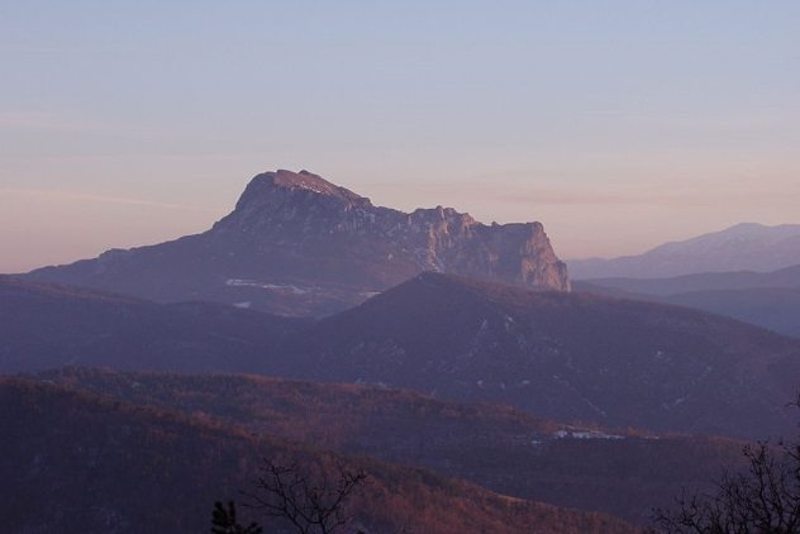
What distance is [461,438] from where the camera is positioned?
6393 inches

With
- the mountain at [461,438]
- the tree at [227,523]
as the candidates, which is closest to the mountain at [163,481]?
the mountain at [461,438]

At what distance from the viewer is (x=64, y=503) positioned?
111m

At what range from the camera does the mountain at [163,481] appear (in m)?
109

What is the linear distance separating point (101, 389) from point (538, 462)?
47.5 m

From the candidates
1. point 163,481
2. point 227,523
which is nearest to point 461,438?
point 163,481

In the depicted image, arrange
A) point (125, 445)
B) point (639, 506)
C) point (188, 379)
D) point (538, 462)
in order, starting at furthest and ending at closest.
Answer: point (188, 379), point (538, 462), point (639, 506), point (125, 445)

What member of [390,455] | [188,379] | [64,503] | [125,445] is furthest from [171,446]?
[188,379]

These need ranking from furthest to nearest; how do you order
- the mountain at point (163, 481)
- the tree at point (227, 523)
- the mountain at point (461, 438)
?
1. the mountain at point (461, 438)
2. the mountain at point (163, 481)
3. the tree at point (227, 523)

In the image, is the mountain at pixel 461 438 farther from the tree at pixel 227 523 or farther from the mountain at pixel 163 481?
the tree at pixel 227 523

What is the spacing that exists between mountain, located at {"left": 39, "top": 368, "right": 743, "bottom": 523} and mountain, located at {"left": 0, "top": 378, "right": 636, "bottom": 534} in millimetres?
13877

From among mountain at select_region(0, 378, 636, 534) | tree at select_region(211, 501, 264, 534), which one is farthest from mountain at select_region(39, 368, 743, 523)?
tree at select_region(211, 501, 264, 534)

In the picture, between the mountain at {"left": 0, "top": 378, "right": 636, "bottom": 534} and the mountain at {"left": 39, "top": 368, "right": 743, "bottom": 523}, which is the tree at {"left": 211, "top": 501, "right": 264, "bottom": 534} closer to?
the mountain at {"left": 0, "top": 378, "right": 636, "bottom": 534}

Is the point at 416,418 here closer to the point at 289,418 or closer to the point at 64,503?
the point at 289,418

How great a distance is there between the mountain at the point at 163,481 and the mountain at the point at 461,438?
13.9 meters
